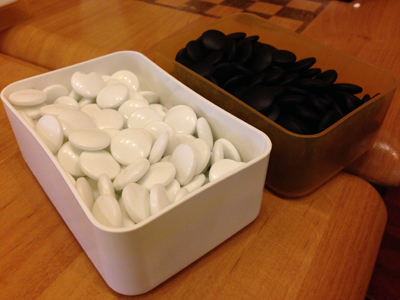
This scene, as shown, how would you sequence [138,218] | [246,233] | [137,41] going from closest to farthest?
[138,218] → [246,233] → [137,41]

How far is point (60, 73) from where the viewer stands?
56 cm

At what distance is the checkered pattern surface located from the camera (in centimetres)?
97

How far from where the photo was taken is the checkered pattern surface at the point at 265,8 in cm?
97

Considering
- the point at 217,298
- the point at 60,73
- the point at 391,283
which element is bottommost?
the point at 391,283

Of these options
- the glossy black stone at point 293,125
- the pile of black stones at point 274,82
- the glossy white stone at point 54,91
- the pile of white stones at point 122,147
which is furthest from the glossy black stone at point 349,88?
the glossy white stone at point 54,91

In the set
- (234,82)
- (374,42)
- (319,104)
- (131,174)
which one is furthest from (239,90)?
(374,42)

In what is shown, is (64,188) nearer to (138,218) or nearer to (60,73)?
(138,218)

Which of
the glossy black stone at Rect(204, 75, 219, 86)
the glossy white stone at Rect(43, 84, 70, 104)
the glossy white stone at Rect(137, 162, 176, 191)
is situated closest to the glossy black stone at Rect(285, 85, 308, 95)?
the glossy black stone at Rect(204, 75, 219, 86)

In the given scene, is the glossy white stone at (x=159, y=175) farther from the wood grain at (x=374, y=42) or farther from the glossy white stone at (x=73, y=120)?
the wood grain at (x=374, y=42)

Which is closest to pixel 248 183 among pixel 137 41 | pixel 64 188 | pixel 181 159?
pixel 181 159

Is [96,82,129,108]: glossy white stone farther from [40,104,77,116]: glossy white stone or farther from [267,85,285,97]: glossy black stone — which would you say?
[267,85,285,97]: glossy black stone

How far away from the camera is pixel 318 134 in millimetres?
430

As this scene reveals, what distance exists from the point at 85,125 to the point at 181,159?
0.14 m

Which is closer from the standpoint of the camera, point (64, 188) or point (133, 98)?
point (64, 188)
